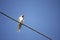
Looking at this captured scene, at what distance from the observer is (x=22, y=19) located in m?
9.08

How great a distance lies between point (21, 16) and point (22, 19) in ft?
0.97

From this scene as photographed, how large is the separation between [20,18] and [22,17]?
16cm

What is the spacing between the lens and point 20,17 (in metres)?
9.32

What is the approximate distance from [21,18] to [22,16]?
0.17 meters

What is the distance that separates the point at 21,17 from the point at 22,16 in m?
0.09

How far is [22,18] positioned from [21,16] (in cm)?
14

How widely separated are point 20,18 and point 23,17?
246 mm

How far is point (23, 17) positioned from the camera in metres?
9.38

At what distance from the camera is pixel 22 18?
30.3 feet

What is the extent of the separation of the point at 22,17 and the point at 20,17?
0.11 meters

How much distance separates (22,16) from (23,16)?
60 mm

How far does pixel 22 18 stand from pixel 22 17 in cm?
8

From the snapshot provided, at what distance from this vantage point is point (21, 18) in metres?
9.20

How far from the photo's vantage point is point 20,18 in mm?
9195
